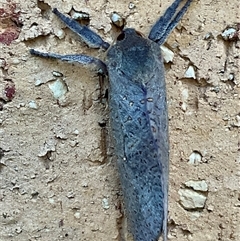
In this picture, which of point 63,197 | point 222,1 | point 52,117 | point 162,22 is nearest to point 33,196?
point 63,197

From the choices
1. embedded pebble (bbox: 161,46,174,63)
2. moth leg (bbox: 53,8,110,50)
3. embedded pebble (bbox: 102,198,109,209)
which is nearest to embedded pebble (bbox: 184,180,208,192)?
embedded pebble (bbox: 102,198,109,209)

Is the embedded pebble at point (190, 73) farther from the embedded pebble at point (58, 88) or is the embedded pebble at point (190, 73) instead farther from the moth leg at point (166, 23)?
the embedded pebble at point (58, 88)

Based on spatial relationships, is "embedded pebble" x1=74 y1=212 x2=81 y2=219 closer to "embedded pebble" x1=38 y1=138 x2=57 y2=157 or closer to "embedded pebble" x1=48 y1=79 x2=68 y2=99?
"embedded pebble" x1=38 y1=138 x2=57 y2=157

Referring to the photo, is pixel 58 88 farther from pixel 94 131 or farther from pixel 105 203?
pixel 105 203

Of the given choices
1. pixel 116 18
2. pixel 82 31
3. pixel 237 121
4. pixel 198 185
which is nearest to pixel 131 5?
pixel 116 18

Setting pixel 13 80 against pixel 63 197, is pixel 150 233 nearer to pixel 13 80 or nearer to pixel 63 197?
pixel 63 197

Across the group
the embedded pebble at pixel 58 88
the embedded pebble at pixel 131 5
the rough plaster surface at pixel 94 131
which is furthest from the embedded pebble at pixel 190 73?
the embedded pebble at pixel 58 88
